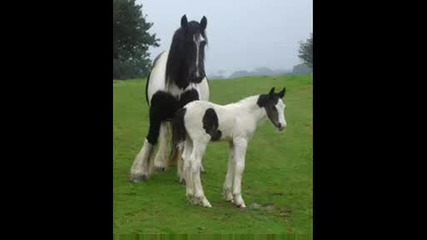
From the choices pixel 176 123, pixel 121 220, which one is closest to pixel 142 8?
pixel 176 123

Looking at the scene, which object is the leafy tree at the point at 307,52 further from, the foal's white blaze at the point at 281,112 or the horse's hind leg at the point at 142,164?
the horse's hind leg at the point at 142,164

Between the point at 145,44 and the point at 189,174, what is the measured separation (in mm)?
805

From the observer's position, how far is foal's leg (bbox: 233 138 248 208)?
362 centimetres

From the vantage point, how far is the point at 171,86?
385 cm

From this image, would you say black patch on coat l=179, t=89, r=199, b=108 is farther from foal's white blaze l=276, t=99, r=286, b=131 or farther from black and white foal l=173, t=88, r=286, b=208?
foal's white blaze l=276, t=99, r=286, b=131

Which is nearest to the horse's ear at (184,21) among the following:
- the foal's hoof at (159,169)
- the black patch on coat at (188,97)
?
the black patch on coat at (188,97)

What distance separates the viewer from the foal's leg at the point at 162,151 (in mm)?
3910

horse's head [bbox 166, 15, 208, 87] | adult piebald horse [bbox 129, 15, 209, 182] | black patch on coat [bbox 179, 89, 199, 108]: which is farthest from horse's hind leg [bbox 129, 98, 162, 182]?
horse's head [bbox 166, 15, 208, 87]

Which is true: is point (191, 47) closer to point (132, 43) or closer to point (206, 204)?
point (132, 43)

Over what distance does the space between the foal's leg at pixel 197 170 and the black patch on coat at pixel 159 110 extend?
31cm

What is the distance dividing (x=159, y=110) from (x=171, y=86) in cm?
15

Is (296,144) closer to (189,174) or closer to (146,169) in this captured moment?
(189,174)

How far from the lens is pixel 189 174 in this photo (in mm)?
3627
